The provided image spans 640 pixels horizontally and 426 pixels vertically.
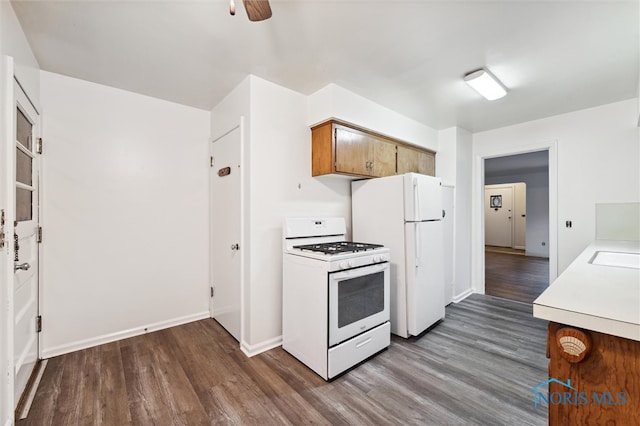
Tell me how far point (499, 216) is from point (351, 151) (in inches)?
315

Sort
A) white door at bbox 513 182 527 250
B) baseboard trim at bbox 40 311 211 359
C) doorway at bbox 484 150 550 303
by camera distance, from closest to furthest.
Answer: baseboard trim at bbox 40 311 211 359 < doorway at bbox 484 150 550 303 < white door at bbox 513 182 527 250

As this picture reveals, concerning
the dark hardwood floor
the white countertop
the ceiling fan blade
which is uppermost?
the ceiling fan blade

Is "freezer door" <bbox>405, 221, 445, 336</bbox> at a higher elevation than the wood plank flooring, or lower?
higher

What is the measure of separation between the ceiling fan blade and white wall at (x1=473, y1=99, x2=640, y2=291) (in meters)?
3.92

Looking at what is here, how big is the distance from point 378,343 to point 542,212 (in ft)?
25.4

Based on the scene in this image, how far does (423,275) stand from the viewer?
2.69 m

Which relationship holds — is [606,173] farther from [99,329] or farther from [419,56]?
[99,329]

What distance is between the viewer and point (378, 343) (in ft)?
7.56

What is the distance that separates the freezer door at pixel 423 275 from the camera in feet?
8.47

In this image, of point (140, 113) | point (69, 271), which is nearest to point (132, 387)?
point (69, 271)

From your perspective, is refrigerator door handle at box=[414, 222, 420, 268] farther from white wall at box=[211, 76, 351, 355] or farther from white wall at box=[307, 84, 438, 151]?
white wall at box=[307, 84, 438, 151]

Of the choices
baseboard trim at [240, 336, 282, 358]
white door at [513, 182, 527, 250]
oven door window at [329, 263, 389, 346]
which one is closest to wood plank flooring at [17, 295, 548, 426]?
baseboard trim at [240, 336, 282, 358]

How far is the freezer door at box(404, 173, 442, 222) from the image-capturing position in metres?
2.58

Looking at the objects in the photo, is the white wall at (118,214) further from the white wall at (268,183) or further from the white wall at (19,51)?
the white wall at (268,183)
